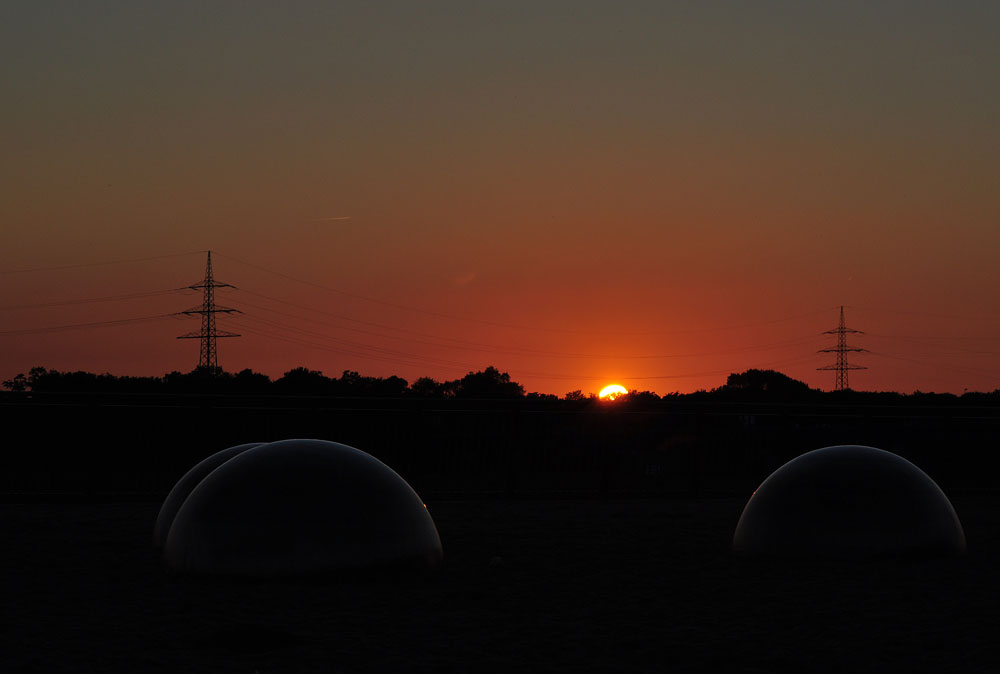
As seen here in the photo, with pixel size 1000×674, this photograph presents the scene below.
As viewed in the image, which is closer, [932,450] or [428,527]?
[428,527]

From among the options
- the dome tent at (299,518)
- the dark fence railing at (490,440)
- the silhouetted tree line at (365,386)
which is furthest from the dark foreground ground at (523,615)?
the silhouetted tree line at (365,386)

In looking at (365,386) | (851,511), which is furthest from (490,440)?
(365,386)

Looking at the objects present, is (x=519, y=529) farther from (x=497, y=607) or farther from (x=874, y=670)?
(x=874, y=670)

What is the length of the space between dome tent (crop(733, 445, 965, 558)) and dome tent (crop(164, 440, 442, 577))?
3.99m

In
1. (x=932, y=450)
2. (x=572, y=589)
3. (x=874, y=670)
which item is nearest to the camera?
(x=874, y=670)

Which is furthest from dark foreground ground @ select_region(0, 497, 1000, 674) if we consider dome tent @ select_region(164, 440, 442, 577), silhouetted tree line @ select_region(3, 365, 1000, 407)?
silhouetted tree line @ select_region(3, 365, 1000, 407)

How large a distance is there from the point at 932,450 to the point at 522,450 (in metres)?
9.53

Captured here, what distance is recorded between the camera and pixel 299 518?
984cm

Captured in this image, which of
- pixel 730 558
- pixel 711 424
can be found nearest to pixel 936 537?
pixel 730 558

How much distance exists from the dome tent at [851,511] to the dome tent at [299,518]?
3.99 meters

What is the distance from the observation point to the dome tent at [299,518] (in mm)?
9789

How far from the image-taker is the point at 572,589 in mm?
10672

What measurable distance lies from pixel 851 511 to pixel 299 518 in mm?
5907

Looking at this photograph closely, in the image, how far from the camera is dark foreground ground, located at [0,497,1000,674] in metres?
7.55
